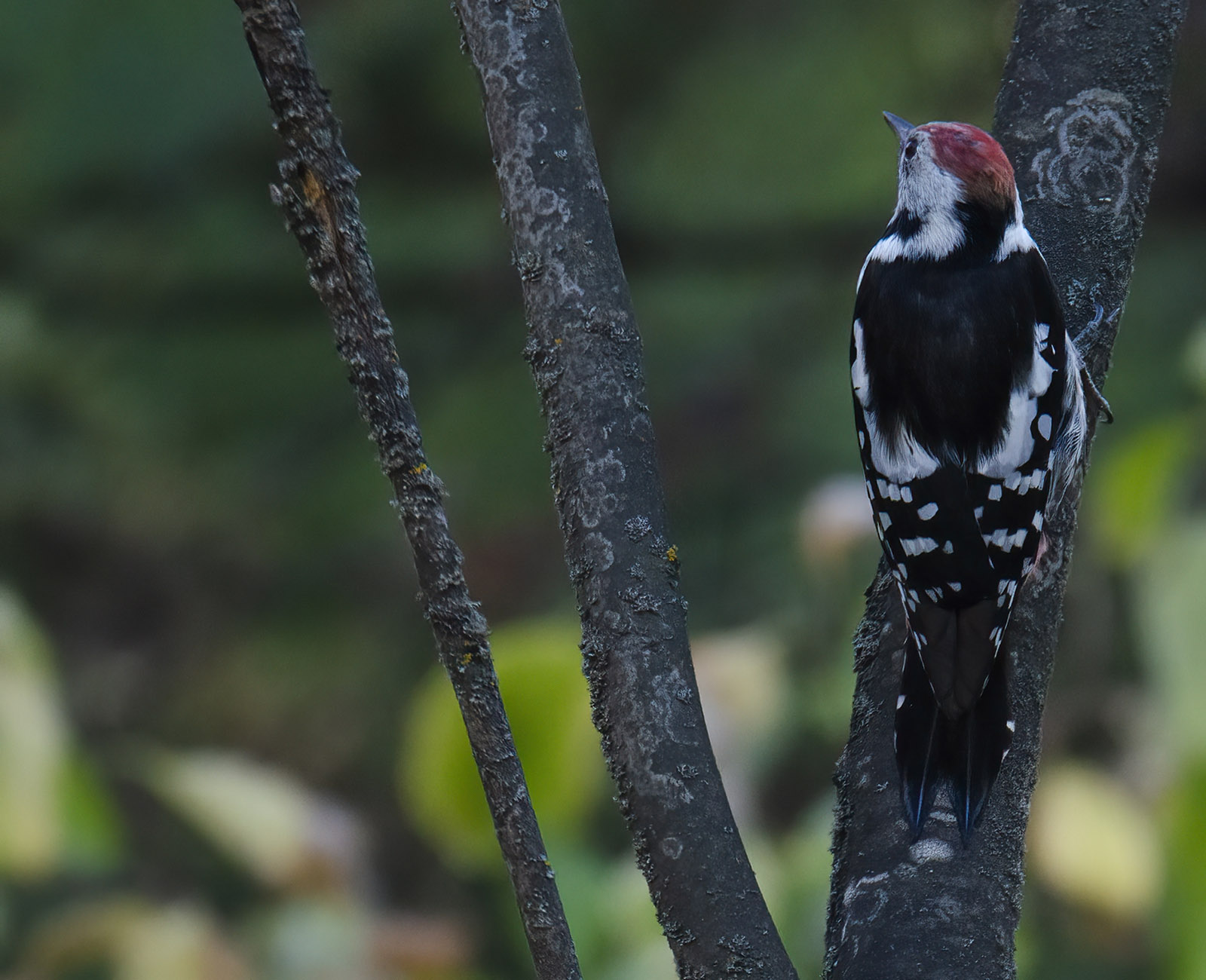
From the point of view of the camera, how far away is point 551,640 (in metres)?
1.62

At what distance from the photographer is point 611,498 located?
858 millimetres

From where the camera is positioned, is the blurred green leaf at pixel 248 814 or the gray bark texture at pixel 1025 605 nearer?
the gray bark texture at pixel 1025 605

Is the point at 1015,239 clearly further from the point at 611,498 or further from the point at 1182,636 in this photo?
the point at 611,498

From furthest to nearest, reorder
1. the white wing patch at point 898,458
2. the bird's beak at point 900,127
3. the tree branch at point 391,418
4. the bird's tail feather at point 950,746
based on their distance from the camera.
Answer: the bird's beak at point 900,127 < the white wing patch at point 898,458 < the bird's tail feather at point 950,746 < the tree branch at point 391,418

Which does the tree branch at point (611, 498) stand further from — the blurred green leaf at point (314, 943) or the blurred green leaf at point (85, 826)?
the blurred green leaf at point (85, 826)

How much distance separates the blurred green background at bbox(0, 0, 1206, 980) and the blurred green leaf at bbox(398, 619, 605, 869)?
0.20 m

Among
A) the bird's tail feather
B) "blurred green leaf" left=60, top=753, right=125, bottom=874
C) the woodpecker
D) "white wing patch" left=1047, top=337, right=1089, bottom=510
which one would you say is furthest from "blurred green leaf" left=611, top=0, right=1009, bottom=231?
the bird's tail feather

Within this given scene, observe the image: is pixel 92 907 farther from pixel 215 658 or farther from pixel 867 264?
pixel 867 264

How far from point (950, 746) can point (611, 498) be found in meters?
0.31

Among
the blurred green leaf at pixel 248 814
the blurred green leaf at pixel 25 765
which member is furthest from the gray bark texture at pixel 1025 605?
the blurred green leaf at pixel 25 765

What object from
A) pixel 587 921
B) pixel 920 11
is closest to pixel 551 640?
pixel 587 921

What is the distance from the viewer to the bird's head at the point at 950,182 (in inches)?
47.6

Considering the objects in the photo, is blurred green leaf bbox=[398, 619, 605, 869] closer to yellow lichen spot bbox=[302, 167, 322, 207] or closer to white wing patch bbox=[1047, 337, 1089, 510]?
white wing patch bbox=[1047, 337, 1089, 510]

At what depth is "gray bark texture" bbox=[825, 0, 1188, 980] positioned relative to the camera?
876 millimetres
